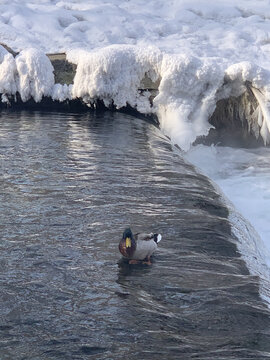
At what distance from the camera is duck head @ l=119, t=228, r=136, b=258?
18.8 ft

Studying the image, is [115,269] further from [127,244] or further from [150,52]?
[150,52]

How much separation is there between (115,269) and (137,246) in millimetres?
311

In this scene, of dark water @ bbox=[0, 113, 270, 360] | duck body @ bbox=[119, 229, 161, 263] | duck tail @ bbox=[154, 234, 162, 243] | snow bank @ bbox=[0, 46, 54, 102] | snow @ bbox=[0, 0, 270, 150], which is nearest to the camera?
dark water @ bbox=[0, 113, 270, 360]

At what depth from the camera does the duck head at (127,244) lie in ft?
18.8

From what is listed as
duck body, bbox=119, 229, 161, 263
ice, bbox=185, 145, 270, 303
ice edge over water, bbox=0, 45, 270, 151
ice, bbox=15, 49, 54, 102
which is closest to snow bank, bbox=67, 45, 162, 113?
ice edge over water, bbox=0, 45, 270, 151

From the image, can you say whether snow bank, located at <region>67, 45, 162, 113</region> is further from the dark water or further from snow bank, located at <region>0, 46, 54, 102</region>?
the dark water

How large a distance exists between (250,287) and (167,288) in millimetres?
690

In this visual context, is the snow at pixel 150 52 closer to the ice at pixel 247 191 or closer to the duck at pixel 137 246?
the ice at pixel 247 191

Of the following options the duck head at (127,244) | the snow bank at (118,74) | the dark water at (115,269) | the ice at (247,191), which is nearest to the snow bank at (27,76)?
the snow bank at (118,74)

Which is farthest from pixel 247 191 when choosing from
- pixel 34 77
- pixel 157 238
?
pixel 34 77

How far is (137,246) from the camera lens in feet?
18.6

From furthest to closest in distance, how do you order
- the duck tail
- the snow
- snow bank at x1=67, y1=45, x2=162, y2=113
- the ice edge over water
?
snow bank at x1=67, y1=45, x2=162, y2=113
the snow
the ice edge over water
the duck tail

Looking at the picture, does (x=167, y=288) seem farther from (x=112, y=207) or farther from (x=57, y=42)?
(x=57, y=42)

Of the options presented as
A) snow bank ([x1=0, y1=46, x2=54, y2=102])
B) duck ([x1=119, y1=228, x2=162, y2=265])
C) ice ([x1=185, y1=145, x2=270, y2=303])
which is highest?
snow bank ([x1=0, y1=46, x2=54, y2=102])
